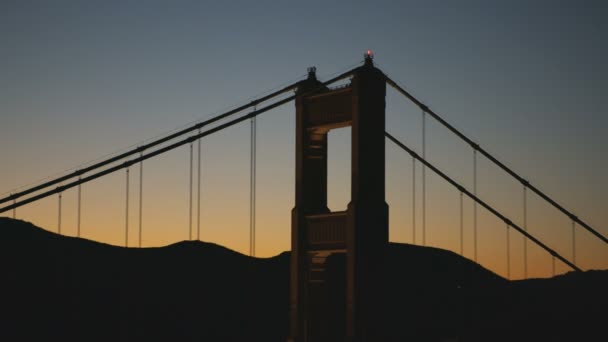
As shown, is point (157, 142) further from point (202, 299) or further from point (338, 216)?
point (202, 299)

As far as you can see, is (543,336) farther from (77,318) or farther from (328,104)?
(77,318)

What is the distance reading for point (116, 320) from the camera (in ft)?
282

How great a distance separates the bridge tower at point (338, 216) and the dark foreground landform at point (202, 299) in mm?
11906

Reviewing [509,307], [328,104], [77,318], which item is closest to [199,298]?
[77,318]

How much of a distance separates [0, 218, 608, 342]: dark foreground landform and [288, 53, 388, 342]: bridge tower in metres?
11.9

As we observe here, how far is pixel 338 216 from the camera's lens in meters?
56.1

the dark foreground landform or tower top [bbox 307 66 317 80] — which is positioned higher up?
tower top [bbox 307 66 317 80]

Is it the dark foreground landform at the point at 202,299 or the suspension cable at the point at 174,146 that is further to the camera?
the dark foreground landform at the point at 202,299

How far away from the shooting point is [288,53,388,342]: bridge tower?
178 feet

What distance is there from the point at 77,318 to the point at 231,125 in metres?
29.6

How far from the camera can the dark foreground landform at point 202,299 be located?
73.1 m

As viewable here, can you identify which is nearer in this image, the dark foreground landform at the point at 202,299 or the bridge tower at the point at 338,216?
the bridge tower at the point at 338,216

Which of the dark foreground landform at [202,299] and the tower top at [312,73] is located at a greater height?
the tower top at [312,73]

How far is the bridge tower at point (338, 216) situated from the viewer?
5441 centimetres
